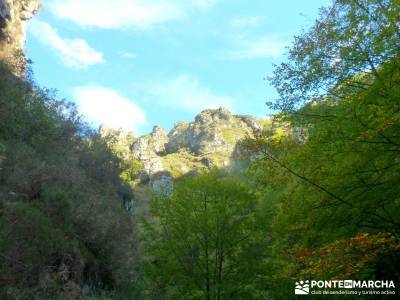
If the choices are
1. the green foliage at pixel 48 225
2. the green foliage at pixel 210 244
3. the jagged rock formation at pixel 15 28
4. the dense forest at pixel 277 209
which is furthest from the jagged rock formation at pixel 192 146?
the green foliage at pixel 210 244

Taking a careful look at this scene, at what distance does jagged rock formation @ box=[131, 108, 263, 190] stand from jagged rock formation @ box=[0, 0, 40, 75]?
276ft

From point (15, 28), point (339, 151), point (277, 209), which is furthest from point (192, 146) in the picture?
point (339, 151)

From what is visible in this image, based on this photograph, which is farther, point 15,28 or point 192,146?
point 192,146

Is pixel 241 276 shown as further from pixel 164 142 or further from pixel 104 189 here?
pixel 164 142

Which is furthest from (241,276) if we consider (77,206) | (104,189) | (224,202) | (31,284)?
(104,189)

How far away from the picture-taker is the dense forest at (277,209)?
419 inches

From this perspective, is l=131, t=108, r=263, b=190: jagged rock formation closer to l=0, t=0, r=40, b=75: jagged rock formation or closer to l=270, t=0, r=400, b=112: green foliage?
l=0, t=0, r=40, b=75: jagged rock formation

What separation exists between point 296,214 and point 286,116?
3566 millimetres

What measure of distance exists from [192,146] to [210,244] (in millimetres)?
170116

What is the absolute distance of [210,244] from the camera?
1461 cm

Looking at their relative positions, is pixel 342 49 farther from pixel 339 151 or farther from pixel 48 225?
pixel 48 225

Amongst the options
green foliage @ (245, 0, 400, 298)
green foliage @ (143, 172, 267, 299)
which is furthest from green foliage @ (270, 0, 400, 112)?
green foliage @ (143, 172, 267, 299)

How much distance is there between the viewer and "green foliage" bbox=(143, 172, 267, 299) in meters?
14.3

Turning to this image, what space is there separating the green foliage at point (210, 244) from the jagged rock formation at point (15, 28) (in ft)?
99.4
